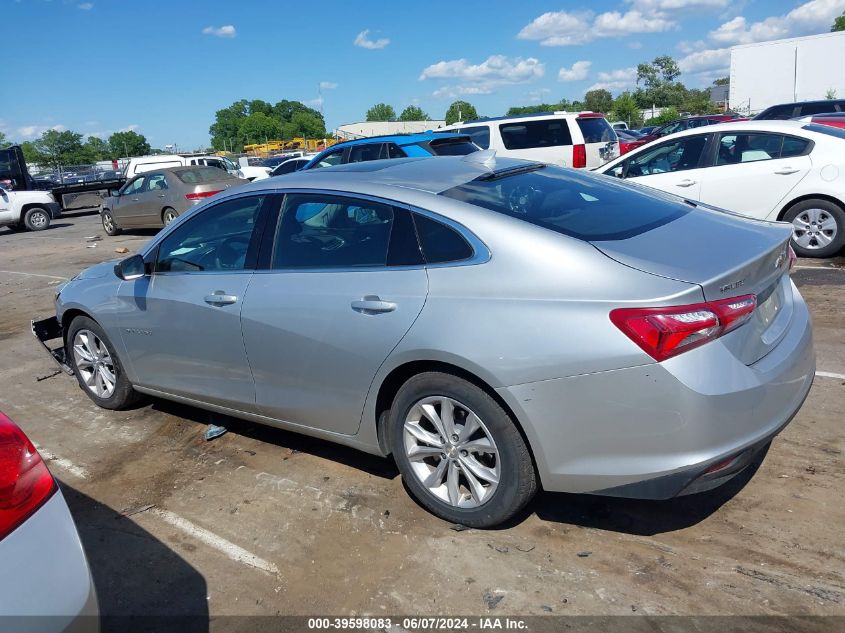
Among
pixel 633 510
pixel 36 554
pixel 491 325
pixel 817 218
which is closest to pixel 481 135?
pixel 817 218

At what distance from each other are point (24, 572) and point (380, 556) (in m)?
1.57

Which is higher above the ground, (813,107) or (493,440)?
(813,107)

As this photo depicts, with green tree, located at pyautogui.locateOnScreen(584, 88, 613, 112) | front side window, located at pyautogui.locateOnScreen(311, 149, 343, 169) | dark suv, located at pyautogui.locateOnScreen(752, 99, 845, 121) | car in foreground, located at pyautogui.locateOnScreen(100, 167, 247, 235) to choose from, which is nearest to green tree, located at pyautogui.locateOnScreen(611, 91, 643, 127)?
green tree, located at pyautogui.locateOnScreen(584, 88, 613, 112)

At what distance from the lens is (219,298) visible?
393 cm

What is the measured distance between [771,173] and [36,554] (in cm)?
841

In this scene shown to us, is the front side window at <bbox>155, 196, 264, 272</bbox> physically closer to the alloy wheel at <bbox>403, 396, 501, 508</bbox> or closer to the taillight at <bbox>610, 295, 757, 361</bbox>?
the alloy wheel at <bbox>403, 396, 501, 508</bbox>

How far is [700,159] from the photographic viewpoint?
341 inches

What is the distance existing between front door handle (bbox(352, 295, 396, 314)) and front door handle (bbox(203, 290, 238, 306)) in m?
0.90

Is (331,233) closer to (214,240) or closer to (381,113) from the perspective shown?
(214,240)

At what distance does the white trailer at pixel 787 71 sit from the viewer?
128ft

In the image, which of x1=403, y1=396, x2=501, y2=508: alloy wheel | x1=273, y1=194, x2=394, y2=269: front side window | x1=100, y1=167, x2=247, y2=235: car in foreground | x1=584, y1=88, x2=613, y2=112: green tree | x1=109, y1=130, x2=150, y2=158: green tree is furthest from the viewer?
x1=109, y1=130, x2=150, y2=158: green tree

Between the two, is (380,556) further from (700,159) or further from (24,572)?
(700,159)

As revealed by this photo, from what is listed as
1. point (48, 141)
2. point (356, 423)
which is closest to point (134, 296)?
point (356, 423)

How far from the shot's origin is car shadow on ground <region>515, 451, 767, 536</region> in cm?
324
